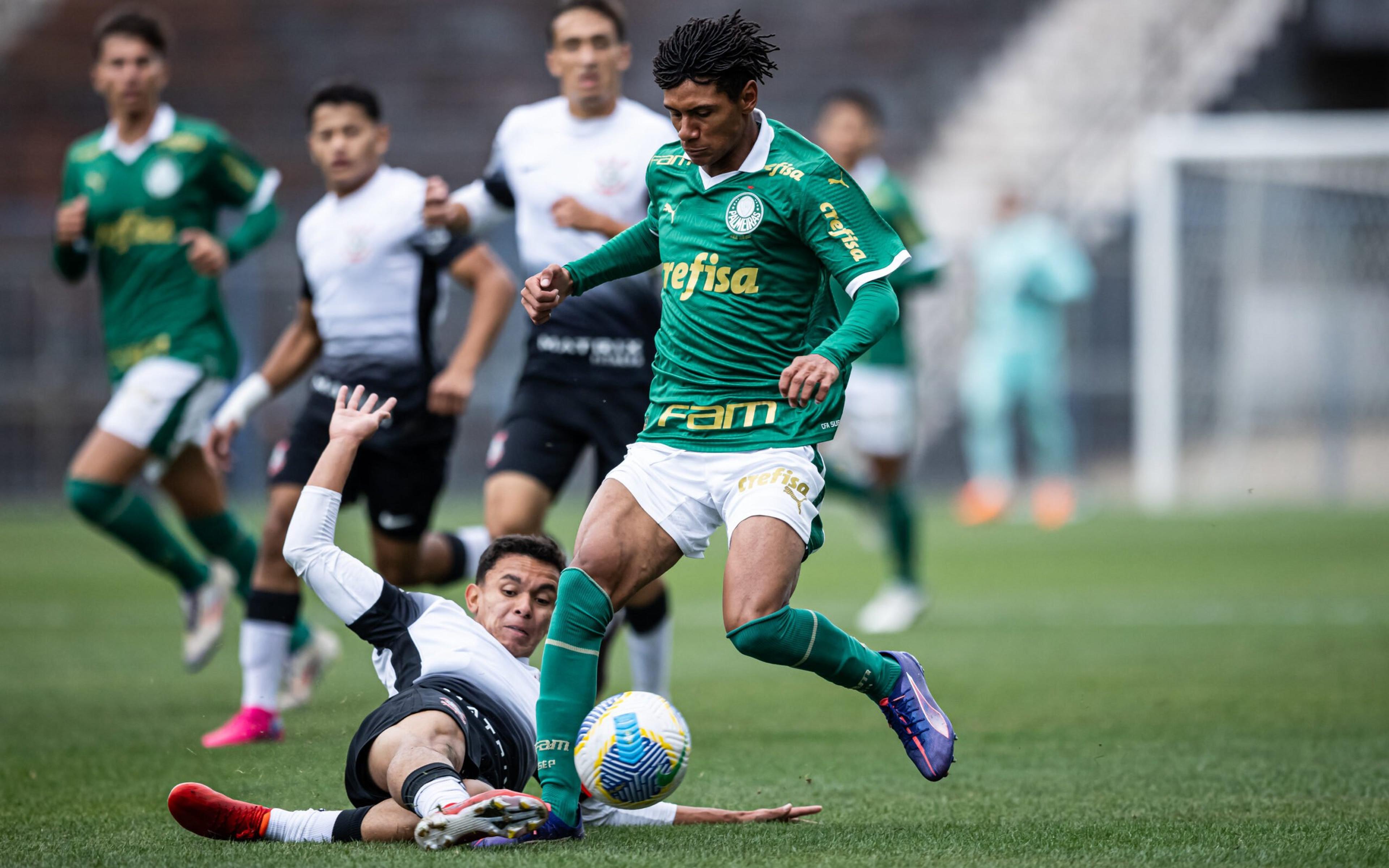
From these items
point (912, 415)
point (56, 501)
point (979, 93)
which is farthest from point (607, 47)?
point (979, 93)

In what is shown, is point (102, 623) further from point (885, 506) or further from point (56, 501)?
point (56, 501)

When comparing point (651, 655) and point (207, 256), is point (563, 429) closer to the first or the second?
point (651, 655)

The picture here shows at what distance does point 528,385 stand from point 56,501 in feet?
47.2

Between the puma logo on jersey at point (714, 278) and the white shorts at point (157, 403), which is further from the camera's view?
the white shorts at point (157, 403)

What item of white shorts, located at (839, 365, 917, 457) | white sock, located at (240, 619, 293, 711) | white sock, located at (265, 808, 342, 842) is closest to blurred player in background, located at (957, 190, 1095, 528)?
white shorts, located at (839, 365, 917, 457)

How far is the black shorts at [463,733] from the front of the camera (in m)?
3.79

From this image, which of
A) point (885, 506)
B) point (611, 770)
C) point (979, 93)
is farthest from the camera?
point (979, 93)

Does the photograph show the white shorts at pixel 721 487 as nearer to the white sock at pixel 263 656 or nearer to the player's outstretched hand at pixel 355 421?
the player's outstretched hand at pixel 355 421

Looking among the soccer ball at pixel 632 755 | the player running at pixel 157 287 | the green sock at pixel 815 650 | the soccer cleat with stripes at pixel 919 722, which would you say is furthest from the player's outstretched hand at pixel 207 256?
the soccer cleat with stripes at pixel 919 722

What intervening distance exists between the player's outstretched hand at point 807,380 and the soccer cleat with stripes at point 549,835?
3.56ft

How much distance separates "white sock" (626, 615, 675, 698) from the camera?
562 cm

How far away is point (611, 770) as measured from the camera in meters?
3.82

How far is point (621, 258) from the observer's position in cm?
434

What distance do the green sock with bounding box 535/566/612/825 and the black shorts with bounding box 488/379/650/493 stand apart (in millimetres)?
1548
